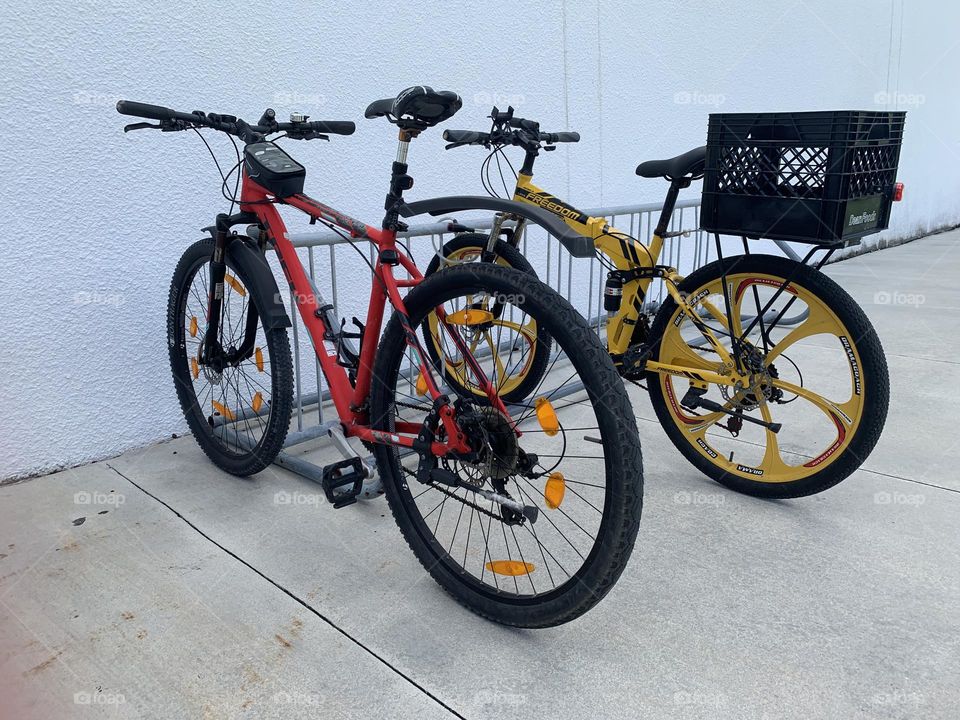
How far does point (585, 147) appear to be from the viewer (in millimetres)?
5145

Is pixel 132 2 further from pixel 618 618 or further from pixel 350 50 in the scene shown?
pixel 618 618

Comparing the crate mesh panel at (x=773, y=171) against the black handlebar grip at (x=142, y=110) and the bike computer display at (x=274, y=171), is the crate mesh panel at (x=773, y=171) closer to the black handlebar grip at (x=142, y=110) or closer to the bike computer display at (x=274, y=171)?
the bike computer display at (x=274, y=171)

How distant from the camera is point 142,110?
2.28m

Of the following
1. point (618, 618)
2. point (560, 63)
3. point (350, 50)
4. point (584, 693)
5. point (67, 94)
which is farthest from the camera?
point (560, 63)

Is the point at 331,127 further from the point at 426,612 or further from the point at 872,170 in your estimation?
the point at 872,170

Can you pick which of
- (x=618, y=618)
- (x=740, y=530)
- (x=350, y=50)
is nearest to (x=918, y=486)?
(x=740, y=530)

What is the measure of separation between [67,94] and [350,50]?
1359 mm

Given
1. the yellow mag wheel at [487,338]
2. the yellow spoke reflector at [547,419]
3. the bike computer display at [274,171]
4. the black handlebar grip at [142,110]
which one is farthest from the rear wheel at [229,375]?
the yellow spoke reflector at [547,419]

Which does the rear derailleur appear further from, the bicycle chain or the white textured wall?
the white textured wall

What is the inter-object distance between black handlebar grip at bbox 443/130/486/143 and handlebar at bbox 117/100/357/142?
371 millimetres

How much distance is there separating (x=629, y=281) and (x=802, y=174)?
2.57 ft

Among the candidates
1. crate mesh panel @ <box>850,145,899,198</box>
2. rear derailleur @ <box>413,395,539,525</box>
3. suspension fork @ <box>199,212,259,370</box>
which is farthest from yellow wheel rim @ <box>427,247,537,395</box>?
crate mesh panel @ <box>850,145,899,198</box>

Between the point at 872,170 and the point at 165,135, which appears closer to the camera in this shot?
the point at 872,170

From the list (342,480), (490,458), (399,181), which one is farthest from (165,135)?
(490,458)
